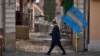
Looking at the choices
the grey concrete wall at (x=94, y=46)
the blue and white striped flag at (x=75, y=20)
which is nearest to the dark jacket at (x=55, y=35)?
the blue and white striped flag at (x=75, y=20)

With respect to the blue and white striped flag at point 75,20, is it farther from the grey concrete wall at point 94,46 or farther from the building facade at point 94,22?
the grey concrete wall at point 94,46

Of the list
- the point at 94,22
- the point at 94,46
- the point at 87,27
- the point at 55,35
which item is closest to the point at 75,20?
the point at 87,27

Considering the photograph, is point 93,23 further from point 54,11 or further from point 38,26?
point 54,11

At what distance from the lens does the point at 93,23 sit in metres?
19.8

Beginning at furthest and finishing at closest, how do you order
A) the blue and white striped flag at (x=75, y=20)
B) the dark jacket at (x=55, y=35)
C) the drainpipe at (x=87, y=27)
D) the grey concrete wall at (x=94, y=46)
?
the drainpipe at (x=87, y=27) < the grey concrete wall at (x=94, y=46) < the blue and white striped flag at (x=75, y=20) < the dark jacket at (x=55, y=35)

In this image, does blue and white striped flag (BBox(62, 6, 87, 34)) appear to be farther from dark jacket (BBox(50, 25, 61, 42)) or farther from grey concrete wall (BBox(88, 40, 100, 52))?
dark jacket (BBox(50, 25, 61, 42))

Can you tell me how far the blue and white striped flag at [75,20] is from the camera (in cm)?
1952

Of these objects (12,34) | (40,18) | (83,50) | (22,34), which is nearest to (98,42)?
(83,50)

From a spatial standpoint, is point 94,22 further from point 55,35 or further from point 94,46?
point 55,35

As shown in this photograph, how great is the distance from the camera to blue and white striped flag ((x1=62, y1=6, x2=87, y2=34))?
1952 centimetres

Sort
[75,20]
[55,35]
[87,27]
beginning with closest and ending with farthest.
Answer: [55,35] → [75,20] → [87,27]

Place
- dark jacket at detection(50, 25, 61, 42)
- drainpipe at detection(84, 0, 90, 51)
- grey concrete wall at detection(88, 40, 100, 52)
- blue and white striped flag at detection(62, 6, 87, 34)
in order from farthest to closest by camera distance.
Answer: drainpipe at detection(84, 0, 90, 51) → grey concrete wall at detection(88, 40, 100, 52) → blue and white striped flag at detection(62, 6, 87, 34) → dark jacket at detection(50, 25, 61, 42)

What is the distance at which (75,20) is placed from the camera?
19.7m

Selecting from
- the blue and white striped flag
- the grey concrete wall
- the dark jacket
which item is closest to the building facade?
the grey concrete wall
